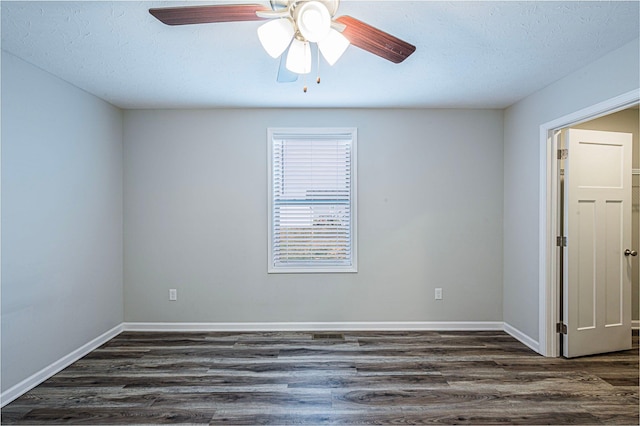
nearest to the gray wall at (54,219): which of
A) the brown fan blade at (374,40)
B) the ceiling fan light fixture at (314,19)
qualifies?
the ceiling fan light fixture at (314,19)

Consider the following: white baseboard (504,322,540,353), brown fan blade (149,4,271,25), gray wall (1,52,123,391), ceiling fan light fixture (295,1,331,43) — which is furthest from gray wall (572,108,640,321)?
gray wall (1,52,123,391)

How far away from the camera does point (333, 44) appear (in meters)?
1.77

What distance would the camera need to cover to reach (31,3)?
1.90m

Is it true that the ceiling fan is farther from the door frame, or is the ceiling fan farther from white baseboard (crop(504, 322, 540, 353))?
white baseboard (crop(504, 322, 540, 353))

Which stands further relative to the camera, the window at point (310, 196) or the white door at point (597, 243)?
the window at point (310, 196)

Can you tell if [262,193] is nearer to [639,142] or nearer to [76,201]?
[76,201]

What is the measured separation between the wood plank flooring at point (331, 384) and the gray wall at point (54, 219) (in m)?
0.33

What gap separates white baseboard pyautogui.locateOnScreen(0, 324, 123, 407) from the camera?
245 cm

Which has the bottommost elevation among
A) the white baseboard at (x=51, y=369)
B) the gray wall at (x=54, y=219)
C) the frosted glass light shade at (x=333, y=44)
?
the white baseboard at (x=51, y=369)

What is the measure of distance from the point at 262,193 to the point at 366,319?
1.77 meters

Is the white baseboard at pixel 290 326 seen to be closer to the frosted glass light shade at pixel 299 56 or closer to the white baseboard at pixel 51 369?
the white baseboard at pixel 51 369

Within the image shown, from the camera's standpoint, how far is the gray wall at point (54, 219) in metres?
2.47

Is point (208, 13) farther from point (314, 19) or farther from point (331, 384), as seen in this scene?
point (331, 384)

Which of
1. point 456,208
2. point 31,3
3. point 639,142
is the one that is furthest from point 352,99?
point 639,142
